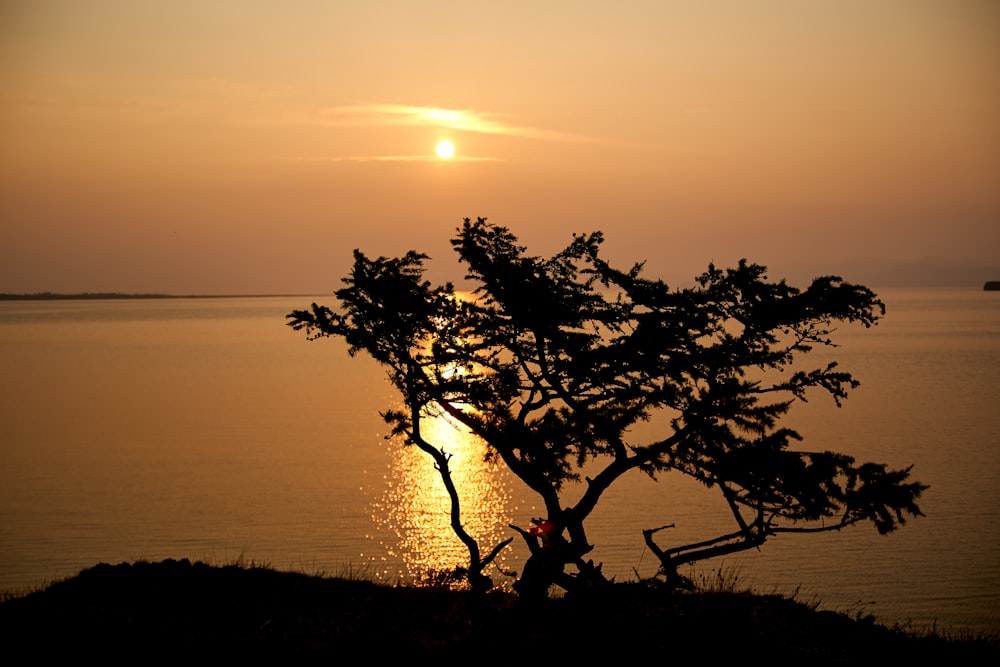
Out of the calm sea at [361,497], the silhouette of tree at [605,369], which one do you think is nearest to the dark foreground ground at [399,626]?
the silhouette of tree at [605,369]

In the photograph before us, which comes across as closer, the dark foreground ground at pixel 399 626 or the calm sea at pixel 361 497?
the dark foreground ground at pixel 399 626

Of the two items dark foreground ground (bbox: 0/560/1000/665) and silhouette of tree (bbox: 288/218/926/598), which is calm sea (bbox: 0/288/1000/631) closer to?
dark foreground ground (bbox: 0/560/1000/665)

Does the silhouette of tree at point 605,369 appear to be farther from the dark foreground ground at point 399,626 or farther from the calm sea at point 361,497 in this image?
the calm sea at point 361,497

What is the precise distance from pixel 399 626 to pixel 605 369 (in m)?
4.62

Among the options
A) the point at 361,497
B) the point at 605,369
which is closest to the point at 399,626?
the point at 605,369

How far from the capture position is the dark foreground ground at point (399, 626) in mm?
12633

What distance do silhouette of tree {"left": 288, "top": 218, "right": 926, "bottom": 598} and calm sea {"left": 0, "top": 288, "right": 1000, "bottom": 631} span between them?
9391 millimetres

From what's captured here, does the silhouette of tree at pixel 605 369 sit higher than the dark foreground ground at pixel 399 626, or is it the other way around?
the silhouette of tree at pixel 605 369

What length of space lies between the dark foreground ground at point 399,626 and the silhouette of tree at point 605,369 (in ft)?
2.83

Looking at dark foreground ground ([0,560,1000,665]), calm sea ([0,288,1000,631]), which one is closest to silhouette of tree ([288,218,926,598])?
dark foreground ground ([0,560,1000,665])

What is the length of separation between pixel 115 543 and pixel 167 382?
4855cm

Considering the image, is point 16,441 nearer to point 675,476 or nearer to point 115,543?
point 115,543

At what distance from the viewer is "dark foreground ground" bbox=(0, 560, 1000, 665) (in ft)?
41.4

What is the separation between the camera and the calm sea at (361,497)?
80.8ft
